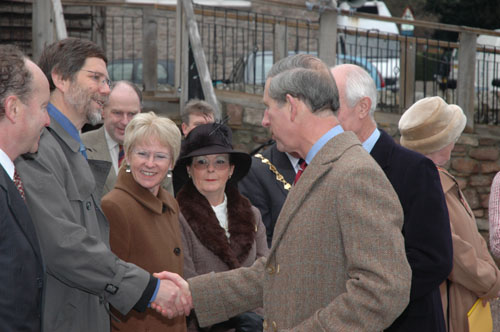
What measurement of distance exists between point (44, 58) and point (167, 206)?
39.6 inches

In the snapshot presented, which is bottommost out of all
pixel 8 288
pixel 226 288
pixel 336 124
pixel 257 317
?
pixel 257 317

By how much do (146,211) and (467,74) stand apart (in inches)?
251

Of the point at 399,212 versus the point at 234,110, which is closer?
the point at 399,212

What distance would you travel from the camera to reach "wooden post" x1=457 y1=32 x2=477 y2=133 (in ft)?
29.4

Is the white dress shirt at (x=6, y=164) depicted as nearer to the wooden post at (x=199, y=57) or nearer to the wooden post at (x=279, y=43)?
the wooden post at (x=199, y=57)

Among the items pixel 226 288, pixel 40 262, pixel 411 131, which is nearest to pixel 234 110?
pixel 411 131

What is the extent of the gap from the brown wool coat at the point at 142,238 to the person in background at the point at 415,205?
118 centimetres

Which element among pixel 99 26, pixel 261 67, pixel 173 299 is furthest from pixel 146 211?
pixel 261 67

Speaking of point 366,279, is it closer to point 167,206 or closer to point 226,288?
point 226,288

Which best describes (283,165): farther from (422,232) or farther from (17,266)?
(17,266)

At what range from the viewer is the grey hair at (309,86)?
2.54 metres

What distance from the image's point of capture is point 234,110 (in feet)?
29.3

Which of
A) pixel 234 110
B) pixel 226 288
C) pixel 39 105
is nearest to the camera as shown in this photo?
pixel 39 105

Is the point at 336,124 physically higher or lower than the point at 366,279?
higher
